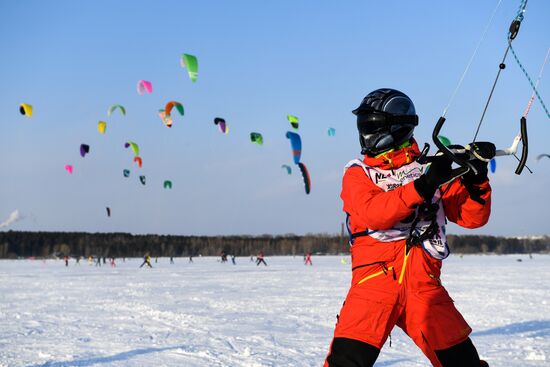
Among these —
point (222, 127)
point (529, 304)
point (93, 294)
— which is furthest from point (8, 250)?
point (529, 304)

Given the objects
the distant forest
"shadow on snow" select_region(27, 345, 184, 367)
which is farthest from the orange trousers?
the distant forest

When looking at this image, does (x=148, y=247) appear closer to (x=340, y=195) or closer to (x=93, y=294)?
(x=93, y=294)

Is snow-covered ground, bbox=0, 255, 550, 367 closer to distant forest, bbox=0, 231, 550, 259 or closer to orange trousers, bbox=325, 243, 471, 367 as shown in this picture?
orange trousers, bbox=325, 243, 471, 367

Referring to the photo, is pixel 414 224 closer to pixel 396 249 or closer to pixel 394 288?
pixel 396 249

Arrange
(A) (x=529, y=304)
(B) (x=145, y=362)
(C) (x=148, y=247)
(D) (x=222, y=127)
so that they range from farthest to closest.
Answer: (C) (x=148, y=247) → (D) (x=222, y=127) → (A) (x=529, y=304) → (B) (x=145, y=362)

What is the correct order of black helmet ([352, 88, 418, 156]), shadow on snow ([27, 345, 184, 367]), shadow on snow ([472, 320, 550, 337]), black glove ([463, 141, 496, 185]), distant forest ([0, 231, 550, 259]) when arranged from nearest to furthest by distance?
black glove ([463, 141, 496, 185]) < black helmet ([352, 88, 418, 156]) < shadow on snow ([27, 345, 184, 367]) < shadow on snow ([472, 320, 550, 337]) < distant forest ([0, 231, 550, 259])

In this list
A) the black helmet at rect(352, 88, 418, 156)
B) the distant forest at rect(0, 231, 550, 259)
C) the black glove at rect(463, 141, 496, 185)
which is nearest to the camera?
the black glove at rect(463, 141, 496, 185)

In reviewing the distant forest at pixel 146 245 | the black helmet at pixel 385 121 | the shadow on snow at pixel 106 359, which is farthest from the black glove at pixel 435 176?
the distant forest at pixel 146 245

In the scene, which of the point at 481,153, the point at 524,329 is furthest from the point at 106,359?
the point at 524,329

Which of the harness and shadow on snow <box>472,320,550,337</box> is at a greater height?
the harness

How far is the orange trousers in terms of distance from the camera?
7.89 ft

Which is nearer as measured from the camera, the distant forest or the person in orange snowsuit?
the person in orange snowsuit

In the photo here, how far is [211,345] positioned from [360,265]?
474cm

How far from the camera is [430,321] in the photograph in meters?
2.43
